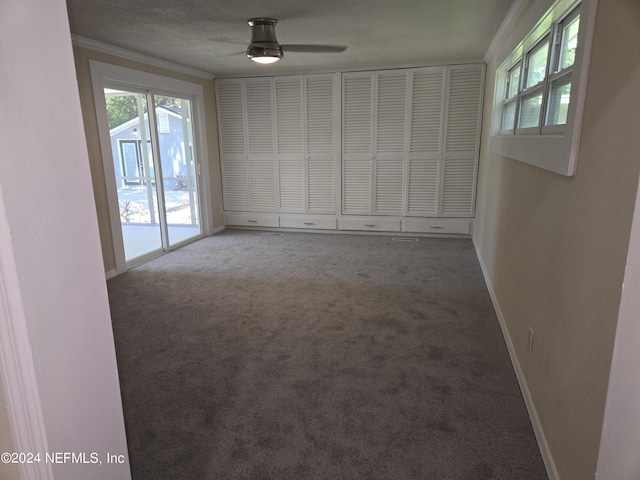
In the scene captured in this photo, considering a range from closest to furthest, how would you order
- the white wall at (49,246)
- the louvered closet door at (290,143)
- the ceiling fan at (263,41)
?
the white wall at (49,246) < the ceiling fan at (263,41) < the louvered closet door at (290,143)

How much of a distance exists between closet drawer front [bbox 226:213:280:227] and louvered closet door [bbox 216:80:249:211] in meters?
0.12

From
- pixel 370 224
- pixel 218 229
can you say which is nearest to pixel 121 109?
pixel 218 229

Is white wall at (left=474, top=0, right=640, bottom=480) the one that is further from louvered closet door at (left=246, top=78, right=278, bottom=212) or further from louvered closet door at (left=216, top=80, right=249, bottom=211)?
louvered closet door at (left=216, top=80, right=249, bottom=211)

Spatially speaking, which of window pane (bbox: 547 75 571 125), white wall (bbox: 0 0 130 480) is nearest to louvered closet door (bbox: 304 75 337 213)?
window pane (bbox: 547 75 571 125)

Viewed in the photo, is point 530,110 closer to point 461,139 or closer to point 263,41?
point 263,41

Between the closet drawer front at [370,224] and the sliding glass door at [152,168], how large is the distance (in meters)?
2.18

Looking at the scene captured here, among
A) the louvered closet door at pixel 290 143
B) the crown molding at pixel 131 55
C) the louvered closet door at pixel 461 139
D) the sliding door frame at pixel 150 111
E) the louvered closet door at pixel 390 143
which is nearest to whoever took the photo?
the crown molding at pixel 131 55

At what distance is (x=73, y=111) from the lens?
0.73 metres

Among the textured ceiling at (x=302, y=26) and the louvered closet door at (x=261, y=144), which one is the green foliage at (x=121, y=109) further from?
the louvered closet door at (x=261, y=144)

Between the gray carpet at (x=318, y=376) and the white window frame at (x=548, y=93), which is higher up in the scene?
the white window frame at (x=548, y=93)

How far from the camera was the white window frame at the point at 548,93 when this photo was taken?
5.07ft

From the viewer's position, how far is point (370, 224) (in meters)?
5.95

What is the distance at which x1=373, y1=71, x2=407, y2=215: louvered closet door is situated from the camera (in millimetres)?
5492

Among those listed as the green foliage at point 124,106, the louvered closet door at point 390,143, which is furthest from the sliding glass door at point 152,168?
the louvered closet door at point 390,143
